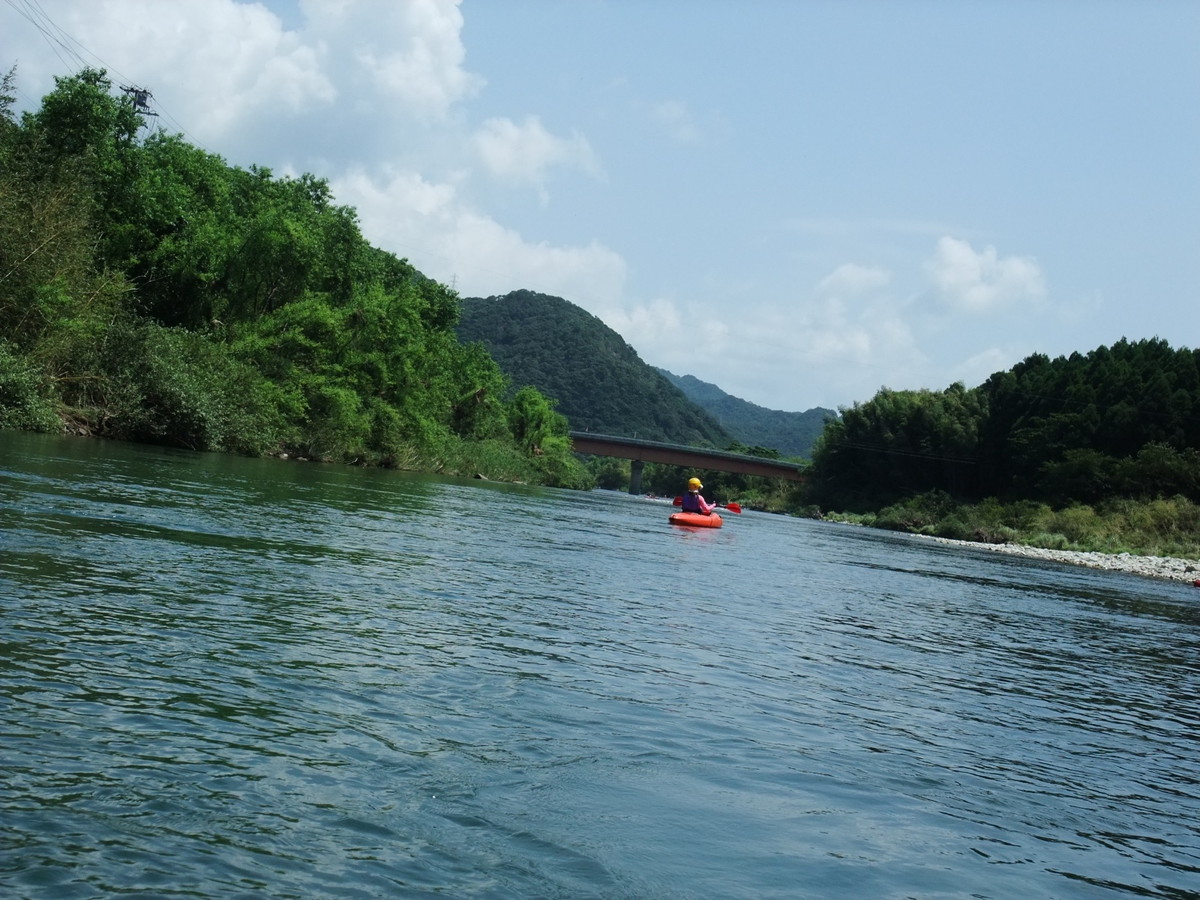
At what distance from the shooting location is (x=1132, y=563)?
49906 millimetres

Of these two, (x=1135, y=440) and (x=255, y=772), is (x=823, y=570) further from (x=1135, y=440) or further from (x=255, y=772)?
(x=1135, y=440)

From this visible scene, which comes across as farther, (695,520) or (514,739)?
(695,520)

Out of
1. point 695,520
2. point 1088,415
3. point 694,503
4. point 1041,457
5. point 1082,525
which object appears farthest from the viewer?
point 1041,457

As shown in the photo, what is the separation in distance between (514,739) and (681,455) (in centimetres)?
11727

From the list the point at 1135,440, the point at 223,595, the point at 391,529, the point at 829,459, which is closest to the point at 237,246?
the point at 391,529

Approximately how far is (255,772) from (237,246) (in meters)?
51.5

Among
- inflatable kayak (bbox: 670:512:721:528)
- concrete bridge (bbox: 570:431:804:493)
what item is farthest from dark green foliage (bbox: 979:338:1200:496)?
inflatable kayak (bbox: 670:512:721:528)

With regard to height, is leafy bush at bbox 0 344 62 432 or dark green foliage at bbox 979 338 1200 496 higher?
dark green foliage at bbox 979 338 1200 496

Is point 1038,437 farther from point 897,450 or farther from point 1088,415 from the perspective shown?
point 897,450

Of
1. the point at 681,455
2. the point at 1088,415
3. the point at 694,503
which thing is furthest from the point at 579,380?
the point at 694,503

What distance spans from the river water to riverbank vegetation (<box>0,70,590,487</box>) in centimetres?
2233

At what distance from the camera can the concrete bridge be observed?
121688mm

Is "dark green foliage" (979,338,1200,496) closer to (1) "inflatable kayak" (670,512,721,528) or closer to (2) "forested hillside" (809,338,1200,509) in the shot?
(2) "forested hillside" (809,338,1200,509)

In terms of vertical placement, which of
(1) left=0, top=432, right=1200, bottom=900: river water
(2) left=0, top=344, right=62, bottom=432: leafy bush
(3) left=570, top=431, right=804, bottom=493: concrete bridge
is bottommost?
(1) left=0, top=432, right=1200, bottom=900: river water
